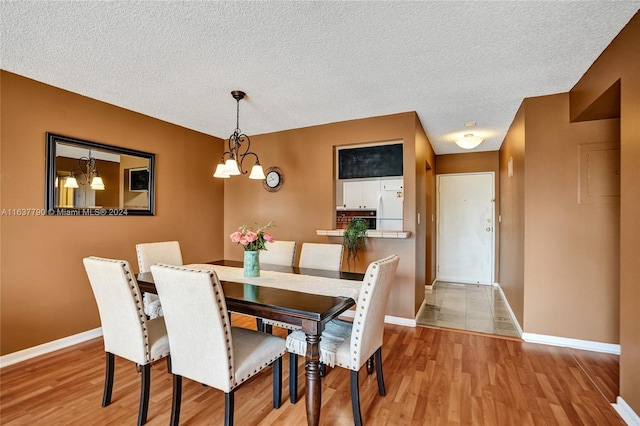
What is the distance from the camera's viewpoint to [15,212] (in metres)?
2.57

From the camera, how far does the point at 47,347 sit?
2.73 m

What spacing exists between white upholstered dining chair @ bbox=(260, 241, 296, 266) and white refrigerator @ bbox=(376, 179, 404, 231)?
1792mm

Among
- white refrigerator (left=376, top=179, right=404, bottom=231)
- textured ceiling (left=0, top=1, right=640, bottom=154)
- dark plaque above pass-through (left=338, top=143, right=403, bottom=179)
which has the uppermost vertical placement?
textured ceiling (left=0, top=1, right=640, bottom=154)

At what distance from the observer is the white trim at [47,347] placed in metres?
2.49

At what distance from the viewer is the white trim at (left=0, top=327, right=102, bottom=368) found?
2.49m

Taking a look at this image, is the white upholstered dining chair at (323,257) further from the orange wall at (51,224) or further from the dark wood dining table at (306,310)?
the orange wall at (51,224)

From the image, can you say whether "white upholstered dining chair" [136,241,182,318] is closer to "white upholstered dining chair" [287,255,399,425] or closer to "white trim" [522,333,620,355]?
"white upholstered dining chair" [287,255,399,425]

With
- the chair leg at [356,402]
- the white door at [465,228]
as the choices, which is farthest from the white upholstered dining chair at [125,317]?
the white door at [465,228]

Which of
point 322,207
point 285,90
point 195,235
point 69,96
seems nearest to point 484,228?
point 322,207

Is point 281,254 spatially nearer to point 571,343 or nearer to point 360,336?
point 360,336

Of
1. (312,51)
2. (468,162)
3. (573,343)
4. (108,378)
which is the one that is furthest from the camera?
(468,162)

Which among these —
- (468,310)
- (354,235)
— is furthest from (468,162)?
(354,235)

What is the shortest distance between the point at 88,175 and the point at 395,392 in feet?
11.0

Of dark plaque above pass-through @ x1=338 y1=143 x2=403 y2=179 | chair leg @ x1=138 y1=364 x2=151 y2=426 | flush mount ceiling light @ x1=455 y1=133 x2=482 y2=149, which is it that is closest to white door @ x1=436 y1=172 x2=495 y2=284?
flush mount ceiling light @ x1=455 y1=133 x2=482 y2=149
